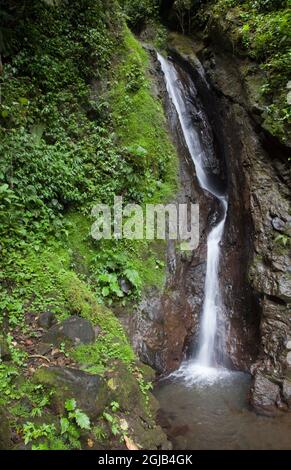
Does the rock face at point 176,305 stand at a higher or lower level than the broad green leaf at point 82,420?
higher

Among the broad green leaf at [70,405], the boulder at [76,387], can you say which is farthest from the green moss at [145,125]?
the broad green leaf at [70,405]

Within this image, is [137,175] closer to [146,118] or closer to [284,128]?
[146,118]

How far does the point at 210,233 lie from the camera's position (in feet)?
31.9

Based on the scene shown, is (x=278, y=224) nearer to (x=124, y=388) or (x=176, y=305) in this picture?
(x=176, y=305)

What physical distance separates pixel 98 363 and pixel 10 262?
2.18m

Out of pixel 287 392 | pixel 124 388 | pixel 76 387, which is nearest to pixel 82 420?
pixel 76 387

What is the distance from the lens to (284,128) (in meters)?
8.80

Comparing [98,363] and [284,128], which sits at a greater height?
[284,128]

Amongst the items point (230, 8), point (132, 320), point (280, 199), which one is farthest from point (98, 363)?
point (230, 8)

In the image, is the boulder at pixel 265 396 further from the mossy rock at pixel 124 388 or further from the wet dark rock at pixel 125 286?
the wet dark rock at pixel 125 286

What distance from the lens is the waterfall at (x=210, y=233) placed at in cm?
823

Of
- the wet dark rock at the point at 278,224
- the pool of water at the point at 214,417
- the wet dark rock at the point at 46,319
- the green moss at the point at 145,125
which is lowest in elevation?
the pool of water at the point at 214,417
